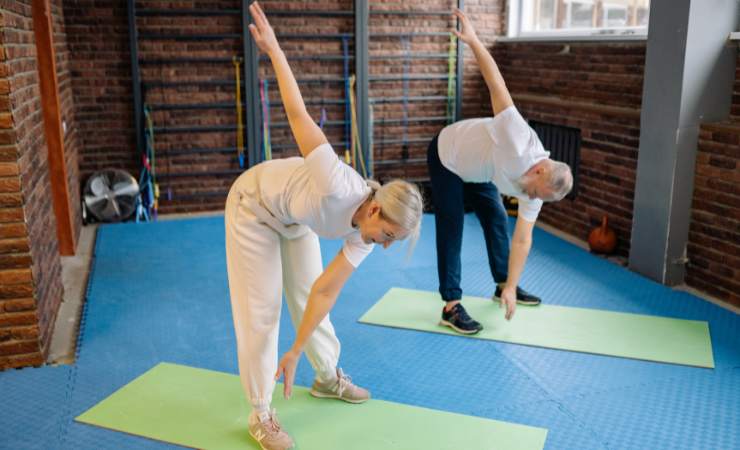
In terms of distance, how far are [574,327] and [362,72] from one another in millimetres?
3865

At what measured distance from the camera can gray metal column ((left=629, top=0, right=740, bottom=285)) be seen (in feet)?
13.6

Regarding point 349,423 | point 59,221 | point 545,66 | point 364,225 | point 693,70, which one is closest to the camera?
point 364,225

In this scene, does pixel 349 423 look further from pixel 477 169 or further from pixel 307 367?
pixel 477 169

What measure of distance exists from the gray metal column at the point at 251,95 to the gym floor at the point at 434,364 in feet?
6.29

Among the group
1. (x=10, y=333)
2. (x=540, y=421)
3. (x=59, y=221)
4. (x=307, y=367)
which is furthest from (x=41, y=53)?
(x=540, y=421)

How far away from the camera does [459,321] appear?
3.69 meters

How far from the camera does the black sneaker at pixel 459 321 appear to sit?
144 inches

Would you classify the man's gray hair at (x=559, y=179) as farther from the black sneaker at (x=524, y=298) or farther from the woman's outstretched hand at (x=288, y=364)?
the woman's outstretched hand at (x=288, y=364)

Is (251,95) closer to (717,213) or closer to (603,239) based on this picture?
(603,239)

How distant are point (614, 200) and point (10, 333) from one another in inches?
160

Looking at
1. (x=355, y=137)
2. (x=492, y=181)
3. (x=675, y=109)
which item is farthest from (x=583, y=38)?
(x=492, y=181)

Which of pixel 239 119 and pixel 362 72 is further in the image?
pixel 362 72

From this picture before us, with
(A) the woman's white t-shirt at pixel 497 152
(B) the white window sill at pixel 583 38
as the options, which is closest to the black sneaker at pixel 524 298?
(A) the woman's white t-shirt at pixel 497 152

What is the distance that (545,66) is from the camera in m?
6.07
